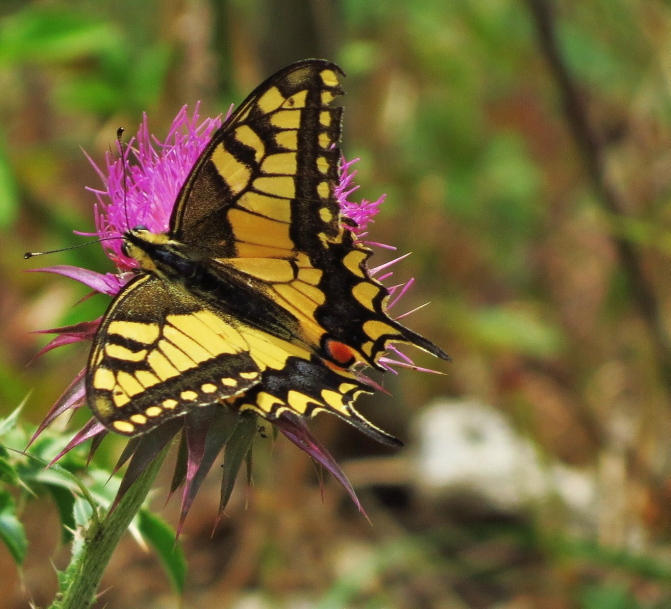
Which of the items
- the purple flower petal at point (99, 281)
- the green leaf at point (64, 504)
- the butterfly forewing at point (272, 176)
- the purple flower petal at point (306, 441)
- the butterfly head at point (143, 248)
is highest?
the butterfly forewing at point (272, 176)

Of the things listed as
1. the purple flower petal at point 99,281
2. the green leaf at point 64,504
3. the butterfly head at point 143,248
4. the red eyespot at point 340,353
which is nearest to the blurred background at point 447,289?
the green leaf at point 64,504

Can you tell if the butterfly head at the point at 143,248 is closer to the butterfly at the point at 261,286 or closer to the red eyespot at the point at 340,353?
the butterfly at the point at 261,286

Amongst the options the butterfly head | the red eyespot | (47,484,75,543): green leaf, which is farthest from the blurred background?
the red eyespot

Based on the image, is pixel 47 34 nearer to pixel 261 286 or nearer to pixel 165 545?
pixel 261 286

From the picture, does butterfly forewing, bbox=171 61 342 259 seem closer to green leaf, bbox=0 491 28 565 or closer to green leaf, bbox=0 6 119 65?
green leaf, bbox=0 491 28 565

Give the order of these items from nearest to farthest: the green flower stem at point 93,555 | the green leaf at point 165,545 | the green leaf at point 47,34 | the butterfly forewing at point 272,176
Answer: the green flower stem at point 93,555
the butterfly forewing at point 272,176
the green leaf at point 165,545
the green leaf at point 47,34

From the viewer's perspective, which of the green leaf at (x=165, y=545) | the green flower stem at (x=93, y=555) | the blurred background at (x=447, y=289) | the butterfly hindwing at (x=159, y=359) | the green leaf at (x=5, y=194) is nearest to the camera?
the butterfly hindwing at (x=159, y=359)

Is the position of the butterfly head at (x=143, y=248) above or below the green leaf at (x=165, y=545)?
above
